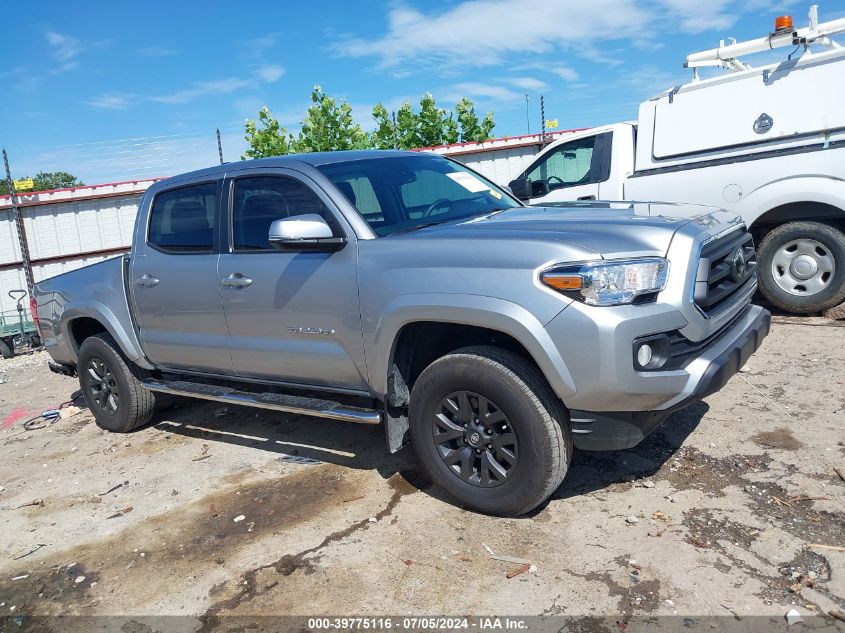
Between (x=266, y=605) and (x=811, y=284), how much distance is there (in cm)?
576

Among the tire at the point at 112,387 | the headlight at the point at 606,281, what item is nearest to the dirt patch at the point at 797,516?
the headlight at the point at 606,281

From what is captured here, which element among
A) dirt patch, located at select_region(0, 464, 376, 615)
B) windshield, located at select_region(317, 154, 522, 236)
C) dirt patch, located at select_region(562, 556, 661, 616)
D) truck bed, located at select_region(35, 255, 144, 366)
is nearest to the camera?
dirt patch, located at select_region(562, 556, 661, 616)

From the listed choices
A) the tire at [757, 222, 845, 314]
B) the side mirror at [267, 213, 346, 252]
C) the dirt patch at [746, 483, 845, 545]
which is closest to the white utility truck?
the tire at [757, 222, 845, 314]

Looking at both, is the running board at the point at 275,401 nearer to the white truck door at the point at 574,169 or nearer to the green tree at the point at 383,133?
the white truck door at the point at 574,169

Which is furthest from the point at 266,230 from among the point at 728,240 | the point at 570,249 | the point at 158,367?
the point at 728,240

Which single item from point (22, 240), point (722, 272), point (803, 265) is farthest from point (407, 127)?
point (722, 272)

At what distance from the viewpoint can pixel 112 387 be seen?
555 centimetres

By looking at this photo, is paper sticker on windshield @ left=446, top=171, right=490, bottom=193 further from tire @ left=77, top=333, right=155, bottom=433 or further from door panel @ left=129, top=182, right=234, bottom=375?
tire @ left=77, top=333, right=155, bottom=433

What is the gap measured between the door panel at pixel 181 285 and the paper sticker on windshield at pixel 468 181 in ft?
5.20

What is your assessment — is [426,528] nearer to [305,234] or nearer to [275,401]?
[275,401]

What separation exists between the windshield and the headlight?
116cm

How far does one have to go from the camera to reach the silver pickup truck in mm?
2953

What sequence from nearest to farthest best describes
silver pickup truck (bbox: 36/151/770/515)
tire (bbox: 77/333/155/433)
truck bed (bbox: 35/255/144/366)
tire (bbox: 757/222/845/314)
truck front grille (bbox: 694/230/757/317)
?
silver pickup truck (bbox: 36/151/770/515), truck front grille (bbox: 694/230/757/317), truck bed (bbox: 35/255/144/366), tire (bbox: 77/333/155/433), tire (bbox: 757/222/845/314)

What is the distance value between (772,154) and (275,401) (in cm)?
505
